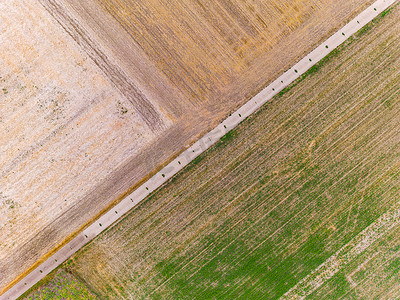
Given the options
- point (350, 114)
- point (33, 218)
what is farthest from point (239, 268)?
point (33, 218)

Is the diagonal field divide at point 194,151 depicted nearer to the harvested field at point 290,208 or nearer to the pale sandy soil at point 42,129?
the harvested field at point 290,208

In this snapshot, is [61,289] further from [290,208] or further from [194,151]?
[290,208]

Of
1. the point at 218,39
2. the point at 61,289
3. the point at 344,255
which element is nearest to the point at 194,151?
the point at 218,39

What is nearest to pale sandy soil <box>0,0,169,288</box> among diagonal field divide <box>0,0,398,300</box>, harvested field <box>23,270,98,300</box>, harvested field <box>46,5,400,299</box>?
diagonal field divide <box>0,0,398,300</box>

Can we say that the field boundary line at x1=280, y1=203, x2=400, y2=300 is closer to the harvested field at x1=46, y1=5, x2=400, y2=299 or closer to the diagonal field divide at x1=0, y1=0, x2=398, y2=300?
the harvested field at x1=46, y1=5, x2=400, y2=299

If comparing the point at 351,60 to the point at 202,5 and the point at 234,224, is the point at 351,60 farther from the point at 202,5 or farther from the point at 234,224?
the point at 234,224

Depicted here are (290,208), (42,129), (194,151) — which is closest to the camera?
(42,129)

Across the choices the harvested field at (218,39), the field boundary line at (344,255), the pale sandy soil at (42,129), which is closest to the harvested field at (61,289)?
the pale sandy soil at (42,129)
